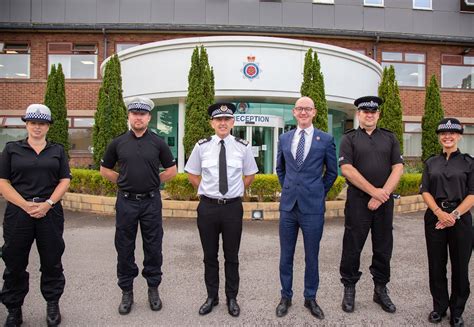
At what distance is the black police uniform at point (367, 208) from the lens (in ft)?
11.9

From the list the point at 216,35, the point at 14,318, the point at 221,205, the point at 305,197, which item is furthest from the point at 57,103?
the point at 305,197

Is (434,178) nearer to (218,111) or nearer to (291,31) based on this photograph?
(218,111)

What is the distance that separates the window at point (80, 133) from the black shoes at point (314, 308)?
45.1ft

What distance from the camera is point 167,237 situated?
6.62 m

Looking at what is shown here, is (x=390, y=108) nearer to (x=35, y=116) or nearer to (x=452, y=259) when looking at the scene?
(x=452, y=259)

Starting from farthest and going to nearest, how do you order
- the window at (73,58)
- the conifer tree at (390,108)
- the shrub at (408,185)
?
the window at (73,58) → the conifer tree at (390,108) → the shrub at (408,185)

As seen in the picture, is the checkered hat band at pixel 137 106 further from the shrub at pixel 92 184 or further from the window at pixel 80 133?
the window at pixel 80 133

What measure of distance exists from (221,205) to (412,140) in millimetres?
15239

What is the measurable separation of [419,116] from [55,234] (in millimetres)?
16315

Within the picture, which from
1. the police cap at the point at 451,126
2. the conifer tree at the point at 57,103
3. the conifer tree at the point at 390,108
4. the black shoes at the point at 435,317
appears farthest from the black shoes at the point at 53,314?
the conifer tree at the point at 390,108

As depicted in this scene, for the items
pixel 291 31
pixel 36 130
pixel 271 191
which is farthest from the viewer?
pixel 291 31

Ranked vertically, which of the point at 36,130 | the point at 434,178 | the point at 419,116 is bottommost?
the point at 434,178

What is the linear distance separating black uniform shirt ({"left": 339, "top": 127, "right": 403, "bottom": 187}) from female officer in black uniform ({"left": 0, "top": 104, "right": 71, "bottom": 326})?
2688mm

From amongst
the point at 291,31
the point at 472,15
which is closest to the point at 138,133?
the point at 291,31
